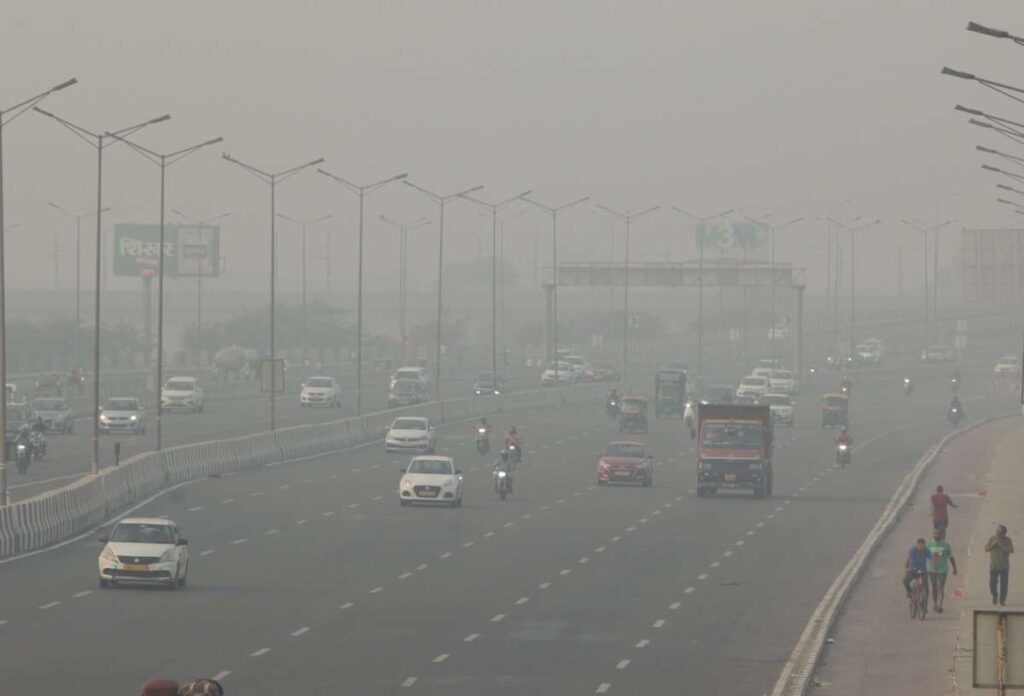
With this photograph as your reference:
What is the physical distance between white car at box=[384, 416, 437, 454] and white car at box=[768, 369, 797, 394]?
4723 cm

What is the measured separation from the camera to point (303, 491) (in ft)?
210

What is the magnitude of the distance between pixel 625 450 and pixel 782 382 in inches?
2382

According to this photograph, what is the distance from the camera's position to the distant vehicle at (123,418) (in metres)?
90.1

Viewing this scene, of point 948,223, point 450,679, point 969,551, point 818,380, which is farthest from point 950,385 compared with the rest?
point 450,679

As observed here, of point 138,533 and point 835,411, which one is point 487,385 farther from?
point 138,533

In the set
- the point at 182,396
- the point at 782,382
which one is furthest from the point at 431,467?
the point at 782,382

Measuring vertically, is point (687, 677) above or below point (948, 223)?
below

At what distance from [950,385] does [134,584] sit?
386 feet

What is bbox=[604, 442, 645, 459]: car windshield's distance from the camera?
7081 centimetres

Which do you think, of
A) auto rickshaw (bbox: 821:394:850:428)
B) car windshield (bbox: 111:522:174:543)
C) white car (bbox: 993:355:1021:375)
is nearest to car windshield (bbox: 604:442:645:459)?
car windshield (bbox: 111:522:174:543)

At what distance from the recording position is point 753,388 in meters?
121

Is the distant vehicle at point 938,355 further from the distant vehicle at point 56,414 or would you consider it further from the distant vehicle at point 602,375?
the distant vehicle at point 56,414

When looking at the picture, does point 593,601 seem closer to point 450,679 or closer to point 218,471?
point 450,679

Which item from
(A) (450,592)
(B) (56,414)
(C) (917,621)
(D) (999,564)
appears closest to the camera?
(C) (917,621)
